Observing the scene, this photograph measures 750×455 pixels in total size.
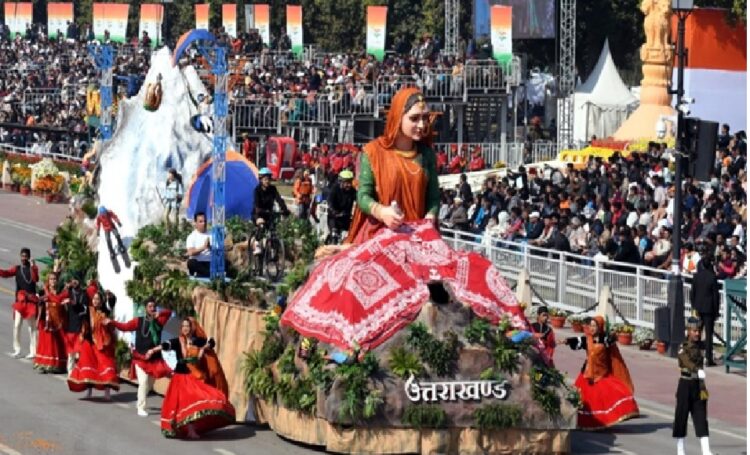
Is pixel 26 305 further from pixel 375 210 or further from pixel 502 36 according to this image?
pixel 502 36

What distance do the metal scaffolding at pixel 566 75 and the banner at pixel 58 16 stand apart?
24359 mm

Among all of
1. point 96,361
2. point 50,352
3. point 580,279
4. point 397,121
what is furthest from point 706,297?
point 50,352

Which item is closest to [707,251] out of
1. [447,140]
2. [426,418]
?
A: [426,418]

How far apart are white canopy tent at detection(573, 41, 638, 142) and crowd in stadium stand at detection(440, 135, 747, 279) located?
50.3ft

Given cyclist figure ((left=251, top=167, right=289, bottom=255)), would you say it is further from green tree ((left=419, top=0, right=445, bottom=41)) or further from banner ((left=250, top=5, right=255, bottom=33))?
green tree ((left=419, top=0, right=445, bottom=41))

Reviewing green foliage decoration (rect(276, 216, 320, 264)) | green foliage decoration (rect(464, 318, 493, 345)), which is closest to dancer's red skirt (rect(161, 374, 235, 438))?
green foliage decoration (rect(464, 318, 493, 345))

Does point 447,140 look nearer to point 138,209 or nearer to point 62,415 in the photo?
point 138,209

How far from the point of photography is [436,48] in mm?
76562

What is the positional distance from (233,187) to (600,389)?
392 inches

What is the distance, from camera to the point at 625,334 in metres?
35.3

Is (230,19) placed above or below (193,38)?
below

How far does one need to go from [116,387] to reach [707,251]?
407 inches

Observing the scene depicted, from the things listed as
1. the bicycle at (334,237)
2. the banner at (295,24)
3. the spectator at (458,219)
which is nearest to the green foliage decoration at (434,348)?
the bicycle at (334,237)

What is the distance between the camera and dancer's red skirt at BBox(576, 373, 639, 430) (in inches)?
1028
